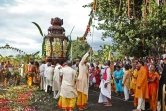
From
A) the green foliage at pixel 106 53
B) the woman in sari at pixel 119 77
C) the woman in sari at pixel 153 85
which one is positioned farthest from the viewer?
the green foliage at pixel 106 53

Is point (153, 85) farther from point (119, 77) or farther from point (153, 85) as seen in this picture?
point (119, 77)

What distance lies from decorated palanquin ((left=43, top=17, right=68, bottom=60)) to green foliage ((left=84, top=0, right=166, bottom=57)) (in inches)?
148

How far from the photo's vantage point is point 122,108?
34.0 feet

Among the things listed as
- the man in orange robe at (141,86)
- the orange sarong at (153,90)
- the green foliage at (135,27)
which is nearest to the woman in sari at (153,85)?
the orange sarong at (153,90)

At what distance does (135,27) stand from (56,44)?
19.0 feet

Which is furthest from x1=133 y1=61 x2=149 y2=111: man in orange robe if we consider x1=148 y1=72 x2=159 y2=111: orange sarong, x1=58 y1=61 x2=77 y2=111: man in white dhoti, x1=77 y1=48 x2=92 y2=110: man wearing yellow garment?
x1=58 y1=61 x2=77 y2=111: man in white dhoti

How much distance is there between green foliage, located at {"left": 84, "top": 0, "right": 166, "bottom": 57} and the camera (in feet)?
62.1

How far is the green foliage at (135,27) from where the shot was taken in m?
18.9

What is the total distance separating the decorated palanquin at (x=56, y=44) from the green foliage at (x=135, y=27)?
12.4 feet

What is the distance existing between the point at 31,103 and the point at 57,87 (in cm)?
179

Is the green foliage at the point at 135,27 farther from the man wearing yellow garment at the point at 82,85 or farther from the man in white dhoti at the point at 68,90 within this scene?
the man in white dhoti at the point at 68,90

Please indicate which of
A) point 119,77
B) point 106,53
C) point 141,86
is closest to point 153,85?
point 141,86

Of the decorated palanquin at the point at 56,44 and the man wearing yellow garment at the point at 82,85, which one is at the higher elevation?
the decorated palanquin at the point at 56,44

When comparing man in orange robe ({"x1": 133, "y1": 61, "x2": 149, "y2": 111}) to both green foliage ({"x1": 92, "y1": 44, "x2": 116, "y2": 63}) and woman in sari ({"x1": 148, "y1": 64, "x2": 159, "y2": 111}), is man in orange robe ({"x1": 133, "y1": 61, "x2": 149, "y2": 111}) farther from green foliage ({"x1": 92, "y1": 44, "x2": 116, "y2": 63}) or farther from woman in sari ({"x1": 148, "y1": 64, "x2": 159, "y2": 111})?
green foliage ({"x1": 92, "y1": 44, "x2": 116, "y2": 63})
